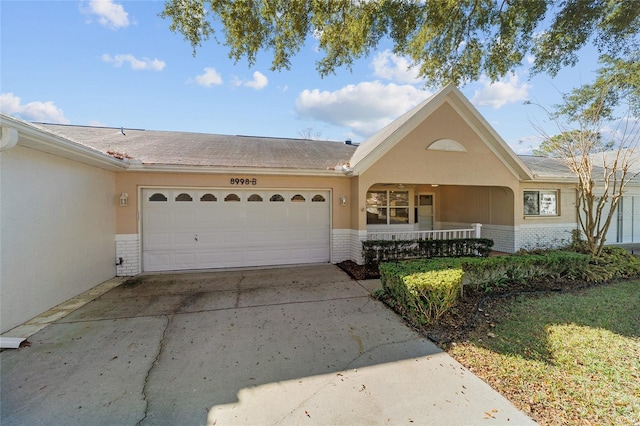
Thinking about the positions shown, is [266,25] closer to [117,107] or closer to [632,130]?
[117,107]

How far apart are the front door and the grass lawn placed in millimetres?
7651

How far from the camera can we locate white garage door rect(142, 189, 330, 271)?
26.6ft

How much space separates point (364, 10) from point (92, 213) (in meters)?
9.80

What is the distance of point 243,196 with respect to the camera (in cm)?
863

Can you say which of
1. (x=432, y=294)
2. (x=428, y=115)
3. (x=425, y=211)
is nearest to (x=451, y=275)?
(x=432, y=294)

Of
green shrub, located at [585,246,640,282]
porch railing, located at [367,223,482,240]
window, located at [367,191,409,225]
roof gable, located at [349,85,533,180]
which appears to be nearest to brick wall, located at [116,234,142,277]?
roof gable, located at [349,85,533,180]

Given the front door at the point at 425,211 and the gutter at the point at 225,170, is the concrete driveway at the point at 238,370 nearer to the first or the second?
the gutter at the point at 225,170

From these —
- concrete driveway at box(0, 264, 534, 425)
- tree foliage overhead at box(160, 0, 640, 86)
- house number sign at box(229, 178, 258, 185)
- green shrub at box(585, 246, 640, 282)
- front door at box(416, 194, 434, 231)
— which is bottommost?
concrete driveway at box(0, 264, 534, 425)

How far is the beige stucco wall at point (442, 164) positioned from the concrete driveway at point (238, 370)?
4819 millimetres

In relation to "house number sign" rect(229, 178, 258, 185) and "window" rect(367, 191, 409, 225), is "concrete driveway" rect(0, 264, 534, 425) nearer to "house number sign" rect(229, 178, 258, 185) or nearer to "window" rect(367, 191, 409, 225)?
"house number sign" rect(229, 178, 258, 185)

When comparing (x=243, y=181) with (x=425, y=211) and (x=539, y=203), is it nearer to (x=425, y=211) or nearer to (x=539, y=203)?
(x=425, y=211)

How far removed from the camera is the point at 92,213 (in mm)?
6617

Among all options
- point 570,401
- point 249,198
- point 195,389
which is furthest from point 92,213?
point 570,401

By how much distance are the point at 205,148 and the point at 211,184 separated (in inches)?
93.7
